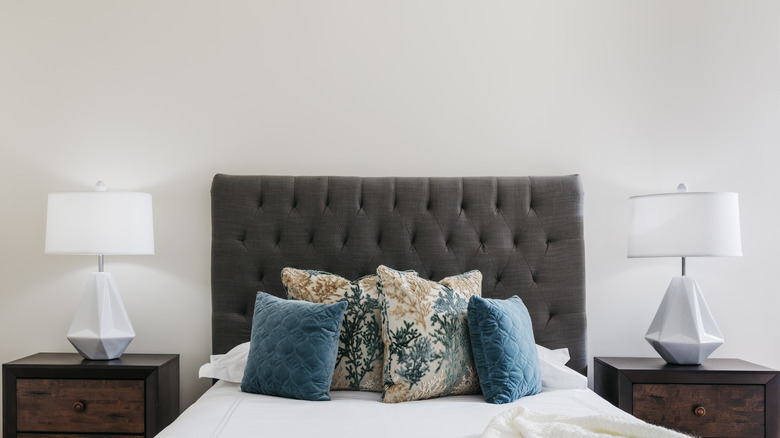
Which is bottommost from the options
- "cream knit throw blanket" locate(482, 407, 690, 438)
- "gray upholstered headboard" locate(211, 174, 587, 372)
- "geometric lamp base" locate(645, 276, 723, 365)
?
"cream knit throw blanket" locate(482, 407, 690, 438)

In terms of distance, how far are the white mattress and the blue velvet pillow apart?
0.15 ft

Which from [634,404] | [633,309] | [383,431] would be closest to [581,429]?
[383,431]

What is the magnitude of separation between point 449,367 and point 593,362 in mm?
938

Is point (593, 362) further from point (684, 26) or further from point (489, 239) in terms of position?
point (684, 26)

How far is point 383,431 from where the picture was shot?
1.57 meters

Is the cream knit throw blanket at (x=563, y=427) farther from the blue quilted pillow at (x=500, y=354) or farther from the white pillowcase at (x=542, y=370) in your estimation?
the white pillowcase at (x=542, y=370)

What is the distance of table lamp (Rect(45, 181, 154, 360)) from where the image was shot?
2.25 m

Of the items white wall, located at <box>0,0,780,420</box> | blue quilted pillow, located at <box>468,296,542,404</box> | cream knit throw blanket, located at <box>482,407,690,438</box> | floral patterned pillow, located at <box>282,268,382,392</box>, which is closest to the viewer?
cream knit throw blanket, located at <box>482,407,690,438</box>

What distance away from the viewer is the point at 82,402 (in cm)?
222

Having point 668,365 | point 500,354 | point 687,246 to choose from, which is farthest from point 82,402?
point 687,246

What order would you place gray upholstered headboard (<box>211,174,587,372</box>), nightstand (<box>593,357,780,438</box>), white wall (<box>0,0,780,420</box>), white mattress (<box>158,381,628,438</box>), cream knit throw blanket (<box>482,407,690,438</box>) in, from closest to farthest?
cream knit throw blanket (<box>482,407,690,438</box>) < white mattress (<box>158,381,628,438</box>) < nightstand (<box>593,357,780,438</box>) < gray upholstered headboard (<box>211,174,587,372</box>) < white wall (<box>0,0,780,420</box>)

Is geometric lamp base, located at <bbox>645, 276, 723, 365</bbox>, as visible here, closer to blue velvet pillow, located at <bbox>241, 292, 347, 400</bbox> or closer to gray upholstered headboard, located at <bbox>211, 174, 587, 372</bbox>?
gray upholstered headboard, located at <bbox>211, 174, 587, 372</bbox>

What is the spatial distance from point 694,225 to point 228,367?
1.85m

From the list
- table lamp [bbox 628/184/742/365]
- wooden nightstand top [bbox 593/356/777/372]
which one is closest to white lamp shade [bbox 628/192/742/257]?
table lamp [bbox 628/184/742/365]
